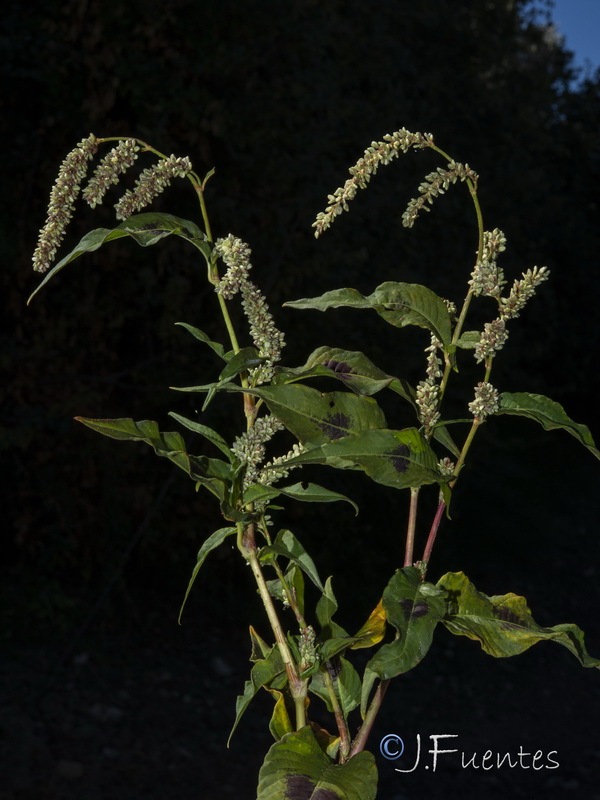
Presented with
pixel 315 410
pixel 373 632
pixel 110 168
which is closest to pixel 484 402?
pixel 315 410

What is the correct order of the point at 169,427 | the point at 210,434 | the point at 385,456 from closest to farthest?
1. the point at 385,456
2. the point at 210,434
3. the point at 169,427

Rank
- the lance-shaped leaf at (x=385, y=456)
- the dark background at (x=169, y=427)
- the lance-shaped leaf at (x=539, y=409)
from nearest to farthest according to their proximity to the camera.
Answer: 1. the lance-shaped leaf at (x=385, y=456)
2. the lance-shaped leaf at (x=539, y=409)
3. the dark background at (x=169, y=427)

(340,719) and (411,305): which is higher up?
(411,305)

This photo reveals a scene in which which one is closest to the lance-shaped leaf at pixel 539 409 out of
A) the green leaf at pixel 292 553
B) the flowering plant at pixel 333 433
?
the flowering plant at pixel 333 433

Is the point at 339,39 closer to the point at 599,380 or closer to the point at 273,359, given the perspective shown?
the point at 273,359

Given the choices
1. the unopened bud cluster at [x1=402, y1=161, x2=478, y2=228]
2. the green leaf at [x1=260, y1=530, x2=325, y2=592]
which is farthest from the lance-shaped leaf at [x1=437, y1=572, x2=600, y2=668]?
the unopened bud cluster at [x1=402, y1=161, x2=478, y2=228]

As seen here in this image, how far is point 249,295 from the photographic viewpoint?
2.69 feet

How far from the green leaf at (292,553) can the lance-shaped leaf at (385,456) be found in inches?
4.1

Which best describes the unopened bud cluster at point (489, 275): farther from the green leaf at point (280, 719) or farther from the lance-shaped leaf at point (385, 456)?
the green leaf at point (280, 719)

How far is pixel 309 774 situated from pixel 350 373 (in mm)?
338

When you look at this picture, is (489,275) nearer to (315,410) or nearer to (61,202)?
(315,410)

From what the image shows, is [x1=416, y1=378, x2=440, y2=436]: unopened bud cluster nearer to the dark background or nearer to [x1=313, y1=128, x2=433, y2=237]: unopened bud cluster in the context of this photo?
[x1=313, y1=128, x2=433, y2=237]: unopened bud cluster

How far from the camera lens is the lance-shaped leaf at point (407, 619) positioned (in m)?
0.75

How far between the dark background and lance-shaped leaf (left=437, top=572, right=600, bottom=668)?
2.48 meters
